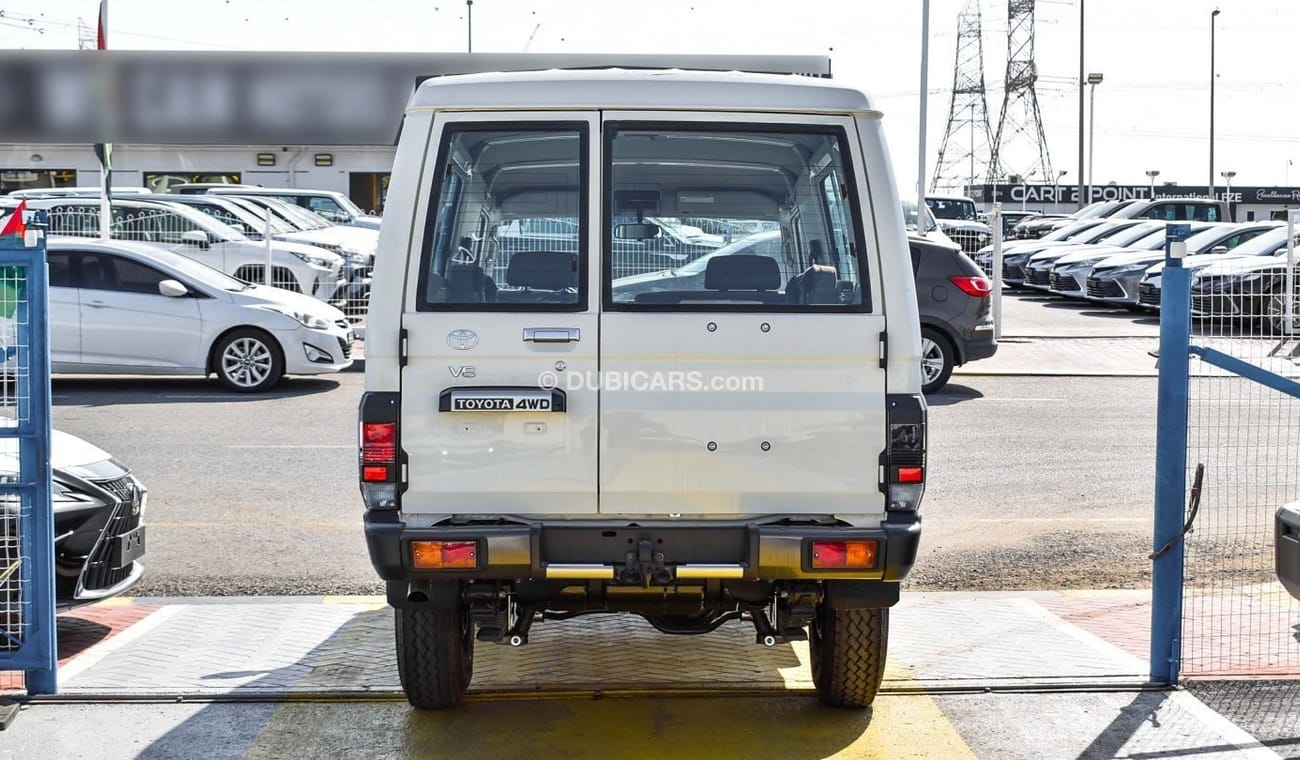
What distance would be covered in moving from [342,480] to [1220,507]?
5.76m

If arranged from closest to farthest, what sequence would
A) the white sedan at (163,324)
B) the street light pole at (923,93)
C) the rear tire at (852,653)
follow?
the rear tire at (852,653)
the white sedan at (163,324)
the street light pole at (923,93)

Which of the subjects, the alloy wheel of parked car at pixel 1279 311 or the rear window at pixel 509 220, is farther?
the alloy wheel of parked car at pixel 1279 311

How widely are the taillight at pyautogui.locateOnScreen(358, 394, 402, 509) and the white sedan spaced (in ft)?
34.1

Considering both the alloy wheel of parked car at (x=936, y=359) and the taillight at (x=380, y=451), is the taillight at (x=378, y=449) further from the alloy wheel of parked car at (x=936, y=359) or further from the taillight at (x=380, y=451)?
the alloy wheel of parked car at (x=936, y=359)

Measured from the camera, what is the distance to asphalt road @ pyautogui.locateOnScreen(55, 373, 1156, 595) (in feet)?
27.1

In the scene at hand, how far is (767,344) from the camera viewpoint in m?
5.02

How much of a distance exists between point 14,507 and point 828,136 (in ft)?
11.3

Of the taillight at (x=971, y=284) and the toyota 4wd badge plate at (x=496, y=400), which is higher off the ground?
the taillight at (x=971, y=284)

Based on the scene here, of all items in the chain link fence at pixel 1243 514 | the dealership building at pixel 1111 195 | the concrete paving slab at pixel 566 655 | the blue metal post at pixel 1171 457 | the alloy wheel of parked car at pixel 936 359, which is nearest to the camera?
the blue metal post at pixel 1171 457

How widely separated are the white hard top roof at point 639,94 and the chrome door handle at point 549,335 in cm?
74

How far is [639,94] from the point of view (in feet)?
16.9

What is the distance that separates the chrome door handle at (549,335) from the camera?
5.00 metres

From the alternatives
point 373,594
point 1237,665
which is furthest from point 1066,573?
point 373,594

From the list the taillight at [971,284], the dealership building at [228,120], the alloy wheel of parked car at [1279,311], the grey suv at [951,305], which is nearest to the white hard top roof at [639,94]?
the alloy wheel of parked car at [1279,311]
